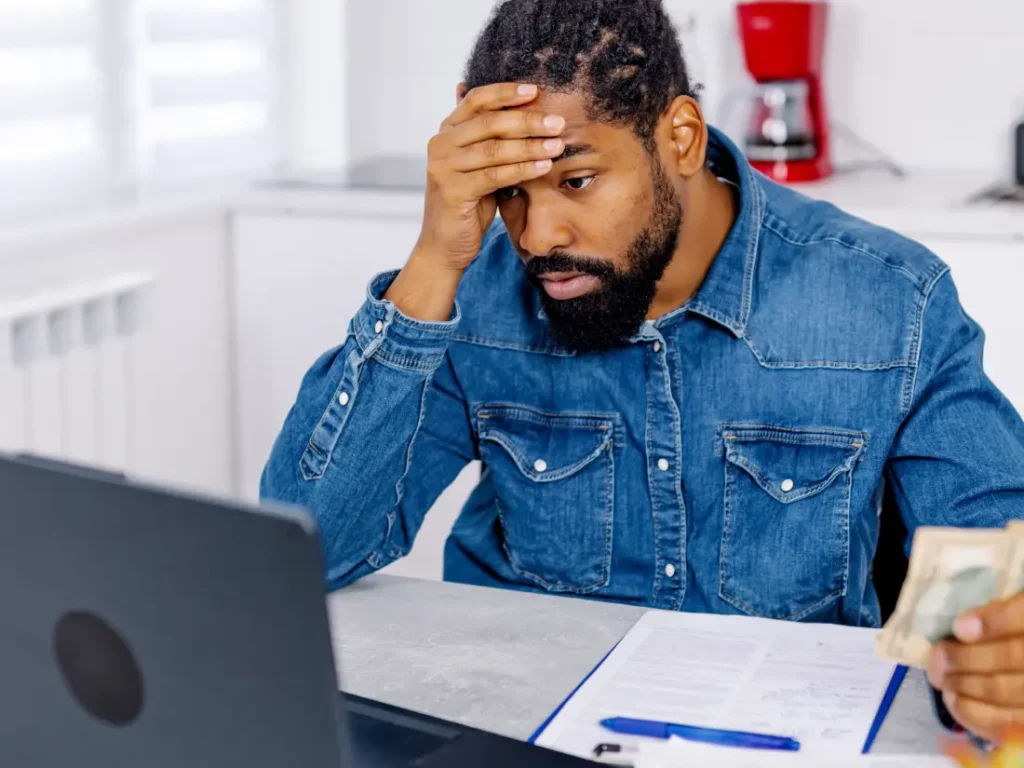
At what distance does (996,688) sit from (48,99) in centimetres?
179

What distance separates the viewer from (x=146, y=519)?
673mm

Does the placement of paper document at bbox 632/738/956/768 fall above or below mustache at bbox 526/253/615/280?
below

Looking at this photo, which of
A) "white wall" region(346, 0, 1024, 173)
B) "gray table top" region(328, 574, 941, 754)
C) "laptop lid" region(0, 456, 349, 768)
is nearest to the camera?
"laptop lid" region(0, 456, 349, 768)

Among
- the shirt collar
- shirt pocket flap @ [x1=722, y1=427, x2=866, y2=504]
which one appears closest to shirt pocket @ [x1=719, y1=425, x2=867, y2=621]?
shirt pocket flap @ [x1=722, y1=427, x2=866, y2=504]

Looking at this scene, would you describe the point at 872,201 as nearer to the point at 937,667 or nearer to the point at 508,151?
the point at 508,151

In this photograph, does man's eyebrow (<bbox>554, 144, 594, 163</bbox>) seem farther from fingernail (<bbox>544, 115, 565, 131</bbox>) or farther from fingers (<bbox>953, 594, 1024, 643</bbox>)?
fingers (<bbox>953, 594, 1024, 643</bbox>)

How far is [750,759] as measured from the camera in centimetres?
91

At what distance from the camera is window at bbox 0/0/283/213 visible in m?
2.18

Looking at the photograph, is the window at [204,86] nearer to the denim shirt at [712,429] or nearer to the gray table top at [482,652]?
the denim shirt at [712,429]

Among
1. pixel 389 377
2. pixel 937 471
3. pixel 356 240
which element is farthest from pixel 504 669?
pixel 356 240

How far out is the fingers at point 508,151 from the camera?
1.25 meters

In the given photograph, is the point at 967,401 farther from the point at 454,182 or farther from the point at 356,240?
the point at 356,240

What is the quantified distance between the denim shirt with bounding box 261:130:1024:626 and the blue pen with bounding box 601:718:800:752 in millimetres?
417

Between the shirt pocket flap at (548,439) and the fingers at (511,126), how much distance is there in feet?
0.98
